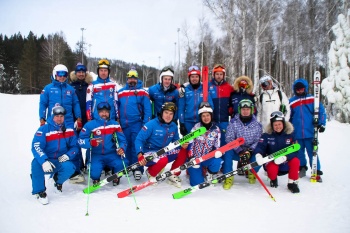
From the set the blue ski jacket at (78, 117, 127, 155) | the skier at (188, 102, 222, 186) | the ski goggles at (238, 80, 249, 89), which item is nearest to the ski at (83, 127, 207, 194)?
the skier at (188, 102, 222, 186)

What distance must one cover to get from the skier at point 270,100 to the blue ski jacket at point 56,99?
12.0 feet

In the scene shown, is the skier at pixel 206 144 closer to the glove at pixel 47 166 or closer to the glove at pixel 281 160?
the glove at pixel 281 160

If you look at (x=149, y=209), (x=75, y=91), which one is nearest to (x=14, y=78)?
(x=75, y=91)

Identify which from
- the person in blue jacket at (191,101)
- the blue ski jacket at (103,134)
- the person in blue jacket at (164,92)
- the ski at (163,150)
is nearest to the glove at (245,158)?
the ski at (163,150)

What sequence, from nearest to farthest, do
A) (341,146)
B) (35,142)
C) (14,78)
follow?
(35,142) → (341,146) → (14,78)

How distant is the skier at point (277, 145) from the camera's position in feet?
13.5

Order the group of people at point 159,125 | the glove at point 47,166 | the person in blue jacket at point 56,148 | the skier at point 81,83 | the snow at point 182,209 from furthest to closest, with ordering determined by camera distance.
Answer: the skier at point 81,83 → the group of people at point 159,125 → the person in blue jacket at point 56,148 → the glove at point 47,166 → the snow at point 182,209

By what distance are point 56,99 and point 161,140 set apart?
2023mm

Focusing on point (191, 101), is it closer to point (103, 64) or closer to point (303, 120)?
point (103, 64)

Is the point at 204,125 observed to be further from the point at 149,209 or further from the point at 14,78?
the point at 14,78

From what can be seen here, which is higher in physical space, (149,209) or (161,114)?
(161,114)

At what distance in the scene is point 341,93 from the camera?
12.5 meters

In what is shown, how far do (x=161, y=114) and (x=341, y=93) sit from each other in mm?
11668

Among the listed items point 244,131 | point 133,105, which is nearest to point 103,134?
point 133,105
